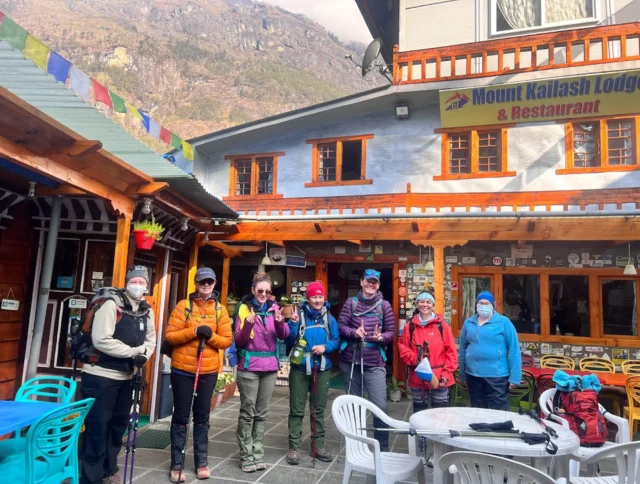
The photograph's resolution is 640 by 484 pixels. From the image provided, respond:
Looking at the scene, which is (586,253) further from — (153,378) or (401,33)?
(153,378)

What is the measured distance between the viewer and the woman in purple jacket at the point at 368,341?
4.67 m

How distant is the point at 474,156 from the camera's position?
9359 millimetres

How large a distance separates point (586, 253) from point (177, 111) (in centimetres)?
5637

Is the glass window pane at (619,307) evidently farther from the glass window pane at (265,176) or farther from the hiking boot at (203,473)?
the hiking boot at (203,473)

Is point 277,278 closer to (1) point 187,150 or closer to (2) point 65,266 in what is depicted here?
(1) point 187,150

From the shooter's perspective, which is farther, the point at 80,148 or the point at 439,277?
the point at 439,277

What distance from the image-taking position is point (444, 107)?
31.0 ft

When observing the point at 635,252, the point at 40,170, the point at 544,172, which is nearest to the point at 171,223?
Result: the point at 40,170

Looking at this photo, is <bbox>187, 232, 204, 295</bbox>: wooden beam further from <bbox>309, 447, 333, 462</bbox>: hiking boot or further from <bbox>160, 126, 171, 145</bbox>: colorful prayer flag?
<bbox>309, 447, 333, 462</bbox>: hiking boot

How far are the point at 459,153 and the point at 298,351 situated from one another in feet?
21.3

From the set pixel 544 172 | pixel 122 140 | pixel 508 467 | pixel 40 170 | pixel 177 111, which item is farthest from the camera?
pixel 177 111

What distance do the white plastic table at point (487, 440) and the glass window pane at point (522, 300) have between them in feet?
17.6

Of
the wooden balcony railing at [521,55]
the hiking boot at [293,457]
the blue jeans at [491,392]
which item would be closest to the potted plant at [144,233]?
the hiking boot at [293,457]

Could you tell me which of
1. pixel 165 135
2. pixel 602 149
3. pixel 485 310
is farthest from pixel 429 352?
pixel 165 135
